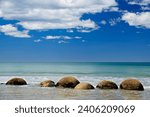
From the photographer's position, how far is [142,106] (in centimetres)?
1378

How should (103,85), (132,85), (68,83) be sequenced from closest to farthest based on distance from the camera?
(132,85), (103,85), (68,83)

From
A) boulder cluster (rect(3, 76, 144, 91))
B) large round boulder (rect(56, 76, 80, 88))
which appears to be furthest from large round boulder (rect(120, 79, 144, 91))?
large round boulder (rect(56, 76, 80, 88))

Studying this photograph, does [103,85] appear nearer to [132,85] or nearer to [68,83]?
[132,85]

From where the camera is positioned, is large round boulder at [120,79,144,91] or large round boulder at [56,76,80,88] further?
large round boulder at [56,76,80,88]

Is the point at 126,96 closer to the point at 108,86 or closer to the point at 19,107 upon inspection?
the point at 108,86

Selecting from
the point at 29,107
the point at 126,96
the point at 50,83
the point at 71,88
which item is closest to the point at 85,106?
the point at 29,107

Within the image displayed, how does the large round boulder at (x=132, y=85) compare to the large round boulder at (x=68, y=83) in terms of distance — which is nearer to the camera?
the large round boulder at (x=132, y=85)

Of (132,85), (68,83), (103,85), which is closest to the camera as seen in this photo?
(132,85)

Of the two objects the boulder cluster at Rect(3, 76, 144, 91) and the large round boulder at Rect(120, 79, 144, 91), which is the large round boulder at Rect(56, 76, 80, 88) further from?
the large round boulder at Rect(120, 79, 144, 91)

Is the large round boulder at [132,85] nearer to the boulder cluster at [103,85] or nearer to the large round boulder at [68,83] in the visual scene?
the boulder cluster at [103,85]

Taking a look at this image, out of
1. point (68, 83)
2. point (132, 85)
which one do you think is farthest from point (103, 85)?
point (68, 83)

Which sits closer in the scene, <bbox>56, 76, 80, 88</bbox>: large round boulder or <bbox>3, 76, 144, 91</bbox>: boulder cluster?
<bbox>3, 76, 144, 91</bbox>: boulder cluster

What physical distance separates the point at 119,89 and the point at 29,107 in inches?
427

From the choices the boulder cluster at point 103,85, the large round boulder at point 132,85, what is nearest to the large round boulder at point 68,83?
the boulder cluster at point 103,85
